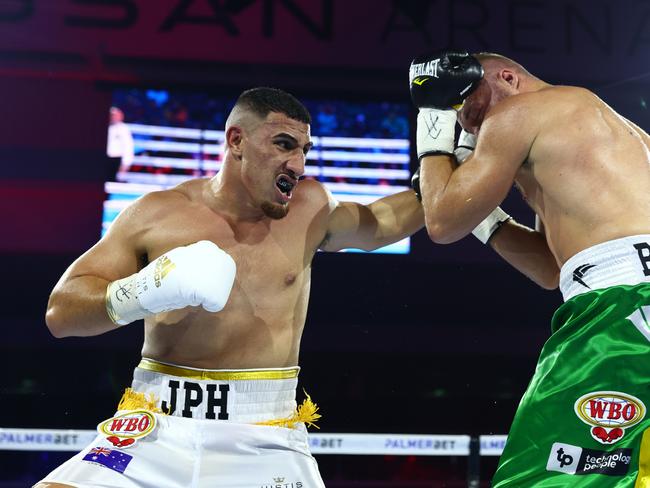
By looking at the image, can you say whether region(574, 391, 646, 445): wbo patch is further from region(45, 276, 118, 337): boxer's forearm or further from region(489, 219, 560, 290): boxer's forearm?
region(45, 276, 118, 337): boxer's forearm

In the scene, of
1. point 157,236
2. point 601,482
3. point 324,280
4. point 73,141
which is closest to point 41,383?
point 73,141

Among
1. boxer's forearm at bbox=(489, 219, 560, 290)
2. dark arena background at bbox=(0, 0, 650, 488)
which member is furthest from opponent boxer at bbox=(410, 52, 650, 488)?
dark arena background at bbox=(0, 0, 650, 488)

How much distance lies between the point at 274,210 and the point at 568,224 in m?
0.90

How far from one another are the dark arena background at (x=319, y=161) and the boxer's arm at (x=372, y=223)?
3217 millimetres

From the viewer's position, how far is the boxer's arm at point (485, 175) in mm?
2049

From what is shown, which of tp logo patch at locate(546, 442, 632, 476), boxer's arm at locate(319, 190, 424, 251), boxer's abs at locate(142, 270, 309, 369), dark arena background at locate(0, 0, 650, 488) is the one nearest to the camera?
tp logo patch at locate(546, 442, 632, 476)

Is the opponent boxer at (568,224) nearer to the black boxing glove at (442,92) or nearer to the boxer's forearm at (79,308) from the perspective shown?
the black boxing glove at (442,92)

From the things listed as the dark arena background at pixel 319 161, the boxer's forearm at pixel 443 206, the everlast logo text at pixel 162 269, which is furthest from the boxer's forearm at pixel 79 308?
the dark arena background at pixel 319 161

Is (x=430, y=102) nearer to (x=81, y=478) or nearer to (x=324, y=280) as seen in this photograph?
(x=81, y=478)

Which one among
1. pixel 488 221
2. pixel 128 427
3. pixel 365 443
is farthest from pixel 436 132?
pixel 365 443

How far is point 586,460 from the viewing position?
1.78 metres

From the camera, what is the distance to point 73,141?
19.9 ft

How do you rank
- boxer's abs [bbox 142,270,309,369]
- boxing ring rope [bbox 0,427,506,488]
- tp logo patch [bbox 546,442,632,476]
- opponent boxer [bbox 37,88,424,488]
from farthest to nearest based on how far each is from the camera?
1. boxing ring rope [bbox 0,427,506,488]
2. boxer's abs [bbox 142,270,309,369]
3. opponent boxer [bbox 37,88,424,488]
4. tp logo patch [bbox 546,442,632,476]

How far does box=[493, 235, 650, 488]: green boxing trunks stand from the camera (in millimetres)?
1773
